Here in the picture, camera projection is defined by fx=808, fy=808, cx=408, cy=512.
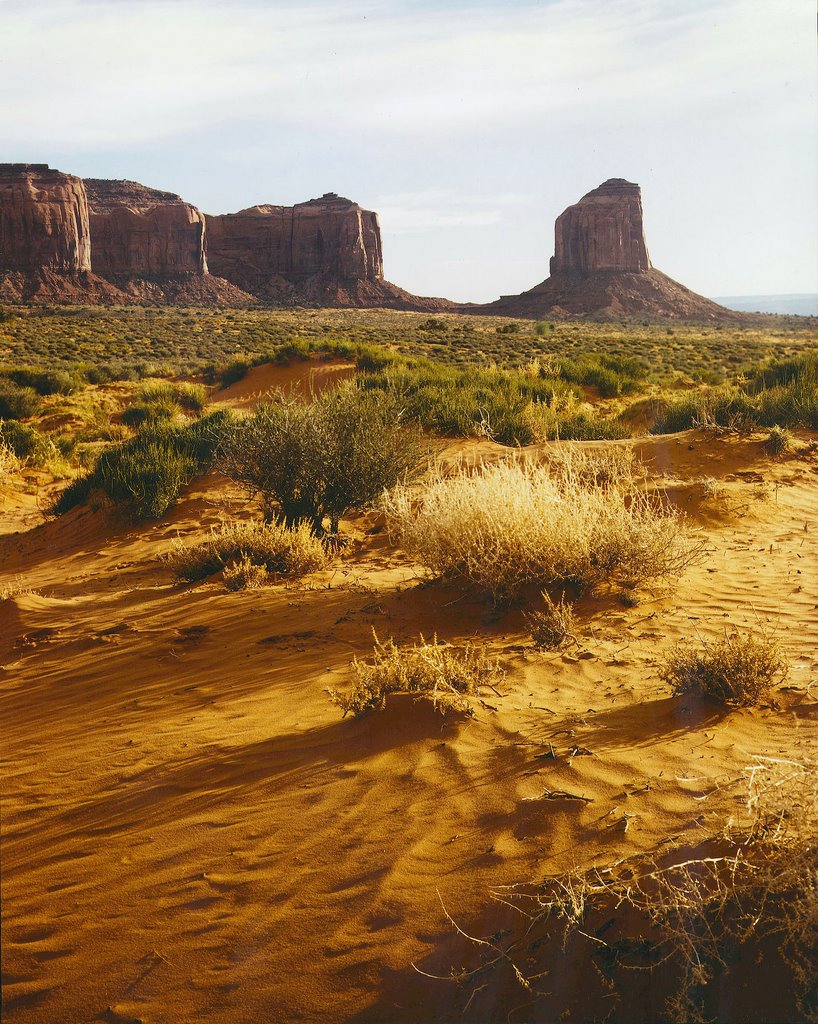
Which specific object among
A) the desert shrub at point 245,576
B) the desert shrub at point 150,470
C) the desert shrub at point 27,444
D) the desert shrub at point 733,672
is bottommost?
the desert shrub at point 733,672

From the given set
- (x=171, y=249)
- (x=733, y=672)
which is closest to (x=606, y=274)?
(x=171, y=249)

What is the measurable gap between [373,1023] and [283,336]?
4192 centimetres

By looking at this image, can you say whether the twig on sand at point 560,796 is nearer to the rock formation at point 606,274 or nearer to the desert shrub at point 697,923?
the desert shrub at point 697,923

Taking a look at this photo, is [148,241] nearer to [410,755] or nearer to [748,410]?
[748,410]

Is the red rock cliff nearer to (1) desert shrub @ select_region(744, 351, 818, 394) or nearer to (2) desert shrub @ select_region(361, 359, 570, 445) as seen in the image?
(1) desert shrub @ select_region(744, 351, 818, 394)

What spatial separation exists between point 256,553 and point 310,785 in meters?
4.19

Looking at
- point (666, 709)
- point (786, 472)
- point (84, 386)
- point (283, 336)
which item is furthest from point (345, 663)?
point (283, 336)

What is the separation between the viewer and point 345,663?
17.7 feet

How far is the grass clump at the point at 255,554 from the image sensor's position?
7.77 metres

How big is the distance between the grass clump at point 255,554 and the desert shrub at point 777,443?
7518 mm

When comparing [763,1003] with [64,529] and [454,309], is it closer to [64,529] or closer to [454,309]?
[64,529]

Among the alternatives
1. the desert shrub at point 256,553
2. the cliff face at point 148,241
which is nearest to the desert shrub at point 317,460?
the desert shrub at point 256,553

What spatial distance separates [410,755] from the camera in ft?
13.1

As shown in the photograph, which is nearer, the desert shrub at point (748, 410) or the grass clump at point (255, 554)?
the grass clump at point (255, 554)
